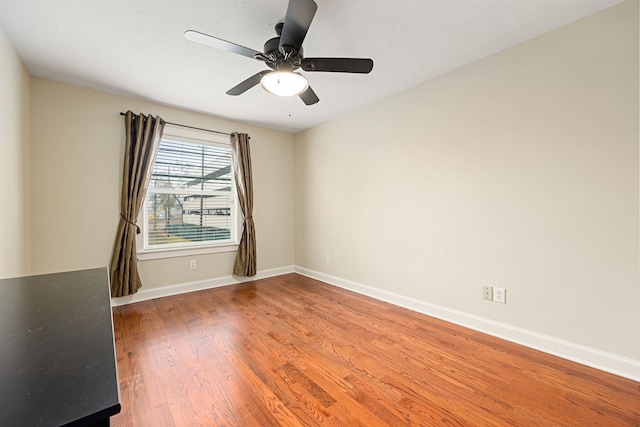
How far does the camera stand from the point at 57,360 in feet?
1.99

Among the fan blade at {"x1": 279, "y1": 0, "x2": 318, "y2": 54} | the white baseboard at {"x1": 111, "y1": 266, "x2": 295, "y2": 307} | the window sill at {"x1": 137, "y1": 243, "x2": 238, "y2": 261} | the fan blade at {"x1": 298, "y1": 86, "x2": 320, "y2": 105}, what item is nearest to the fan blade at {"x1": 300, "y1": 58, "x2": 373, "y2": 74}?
the fan blade at {"x1": 279, "y1": 0, "x2": 318, "y2": 54}

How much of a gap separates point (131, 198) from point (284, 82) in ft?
7.76

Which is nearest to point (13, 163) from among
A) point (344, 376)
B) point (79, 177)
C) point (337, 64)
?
point (79, 177)

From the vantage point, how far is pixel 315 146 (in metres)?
4.28

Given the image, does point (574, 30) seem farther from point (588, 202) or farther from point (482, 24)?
point (588, 202)

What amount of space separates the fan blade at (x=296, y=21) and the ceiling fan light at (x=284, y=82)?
0.57 ft

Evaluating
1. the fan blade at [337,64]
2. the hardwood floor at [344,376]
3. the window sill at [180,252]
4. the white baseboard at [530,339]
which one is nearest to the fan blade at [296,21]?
the fan blade at [337,64]

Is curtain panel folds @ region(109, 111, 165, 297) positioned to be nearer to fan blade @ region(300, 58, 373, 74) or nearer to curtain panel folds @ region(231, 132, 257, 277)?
curtain panel folds @ region(231, 132, 257, 277)

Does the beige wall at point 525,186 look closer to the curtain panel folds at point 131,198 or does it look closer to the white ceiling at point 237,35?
the white ceiling at point 237,35

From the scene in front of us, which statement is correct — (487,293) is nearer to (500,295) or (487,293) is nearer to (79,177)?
(500,295)

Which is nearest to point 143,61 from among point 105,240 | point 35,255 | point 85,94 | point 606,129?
point 85,94

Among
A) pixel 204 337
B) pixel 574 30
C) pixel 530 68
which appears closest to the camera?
pixel 574 30

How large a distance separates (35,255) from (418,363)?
3.66m

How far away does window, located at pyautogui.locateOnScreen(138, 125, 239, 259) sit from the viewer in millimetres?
3438
